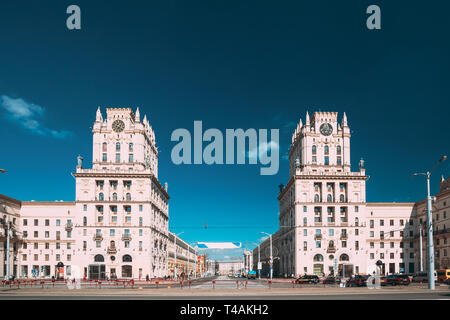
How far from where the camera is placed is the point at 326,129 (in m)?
115

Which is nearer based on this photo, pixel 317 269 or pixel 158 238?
pixel 317 269

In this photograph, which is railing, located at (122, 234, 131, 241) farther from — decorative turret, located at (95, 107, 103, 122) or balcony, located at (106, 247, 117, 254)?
decorative turret, located at (95, 107, 103, 122)

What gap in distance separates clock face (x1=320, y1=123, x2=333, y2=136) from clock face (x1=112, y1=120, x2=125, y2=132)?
163 ft

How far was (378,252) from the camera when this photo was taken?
117 meters

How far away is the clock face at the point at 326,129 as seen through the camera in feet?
376

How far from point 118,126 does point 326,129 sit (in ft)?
171

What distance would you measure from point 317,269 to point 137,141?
53.0 metres

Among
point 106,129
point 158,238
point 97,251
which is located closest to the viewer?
point 97,251

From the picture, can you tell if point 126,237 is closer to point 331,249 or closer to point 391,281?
point 331,249

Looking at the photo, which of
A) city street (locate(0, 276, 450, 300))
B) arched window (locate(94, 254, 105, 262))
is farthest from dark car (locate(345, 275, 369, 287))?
arched window (locate(94, 254, 105, 262))

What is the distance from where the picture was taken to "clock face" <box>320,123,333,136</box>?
376 ft

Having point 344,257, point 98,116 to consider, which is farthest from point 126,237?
point 344,257

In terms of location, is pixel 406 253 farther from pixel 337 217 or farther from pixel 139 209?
pixel 139 209

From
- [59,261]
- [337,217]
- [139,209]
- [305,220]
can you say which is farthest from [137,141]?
[337,217]
